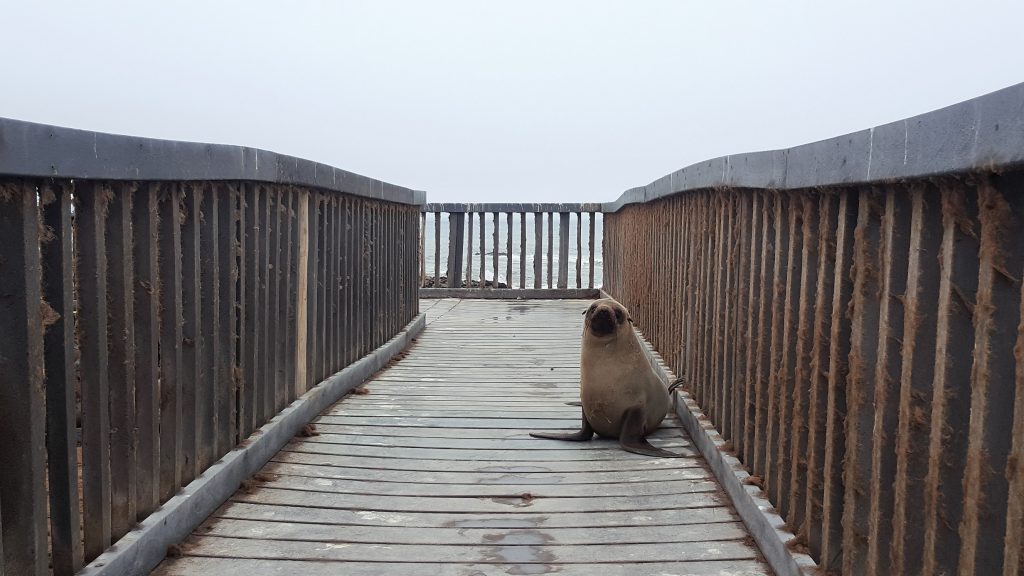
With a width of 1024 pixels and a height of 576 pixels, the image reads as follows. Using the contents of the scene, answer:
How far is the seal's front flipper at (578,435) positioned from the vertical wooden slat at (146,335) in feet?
8.33

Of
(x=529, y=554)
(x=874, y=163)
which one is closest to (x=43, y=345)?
(x=529, y=554)

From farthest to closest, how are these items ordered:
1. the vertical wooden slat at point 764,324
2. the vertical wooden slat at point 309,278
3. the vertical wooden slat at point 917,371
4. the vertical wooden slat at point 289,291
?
the vertical wooden slat at point 309,278, the vertical wooden slat at point 289,291, the vertical wooden slat at point 764,324, the vertical wooden slat at point 917,371

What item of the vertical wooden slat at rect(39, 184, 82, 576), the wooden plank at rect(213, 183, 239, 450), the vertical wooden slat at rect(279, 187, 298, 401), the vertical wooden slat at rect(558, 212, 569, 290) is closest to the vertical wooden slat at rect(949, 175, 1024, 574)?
the vertical wooden slat at rect(39, 184, 82, 576)

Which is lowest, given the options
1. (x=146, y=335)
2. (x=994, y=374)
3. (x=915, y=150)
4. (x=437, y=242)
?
(x=146, y=335)

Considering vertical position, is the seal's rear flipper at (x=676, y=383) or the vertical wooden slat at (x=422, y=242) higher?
the vertical wooden slat at (x=422, y=242)

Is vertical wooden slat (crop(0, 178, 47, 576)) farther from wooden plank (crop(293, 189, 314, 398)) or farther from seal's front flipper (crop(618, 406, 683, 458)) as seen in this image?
seal's front flipper (crop(618, 406, 683, 458))

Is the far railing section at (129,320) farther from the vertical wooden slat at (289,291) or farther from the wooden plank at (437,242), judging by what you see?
the wooden plank at (437,242)

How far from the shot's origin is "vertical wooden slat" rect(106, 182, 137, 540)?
3.17 meters

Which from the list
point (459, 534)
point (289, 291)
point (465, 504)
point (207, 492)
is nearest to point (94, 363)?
point (207, 492)

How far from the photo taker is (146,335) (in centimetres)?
343

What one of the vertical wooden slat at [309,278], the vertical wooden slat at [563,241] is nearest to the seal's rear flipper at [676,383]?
the vertical wooden slat at [309,278]

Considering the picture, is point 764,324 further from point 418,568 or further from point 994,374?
point 994,374

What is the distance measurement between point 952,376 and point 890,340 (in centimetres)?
36

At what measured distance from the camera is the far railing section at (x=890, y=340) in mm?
1945
